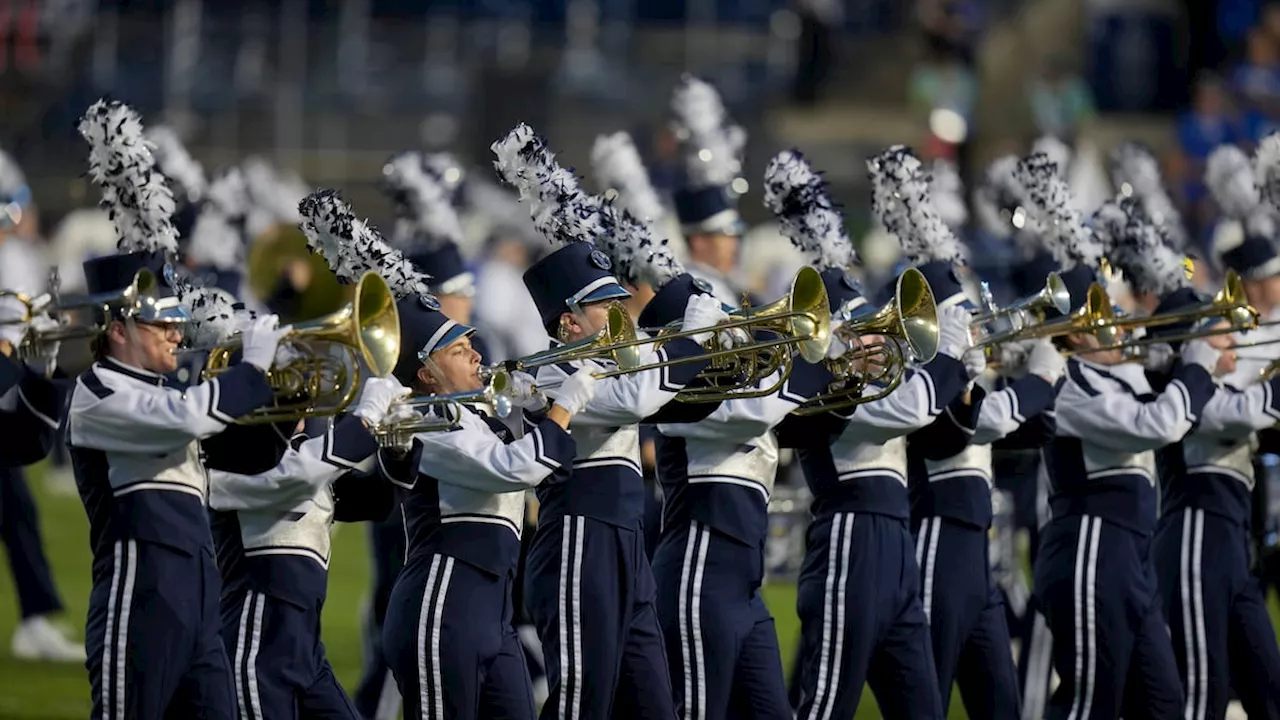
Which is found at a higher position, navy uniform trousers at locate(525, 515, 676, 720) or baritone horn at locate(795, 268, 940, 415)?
baritone horn at locate(795, 268, 940, 415)

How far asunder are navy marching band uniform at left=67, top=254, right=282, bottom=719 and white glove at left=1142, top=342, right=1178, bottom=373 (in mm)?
3559

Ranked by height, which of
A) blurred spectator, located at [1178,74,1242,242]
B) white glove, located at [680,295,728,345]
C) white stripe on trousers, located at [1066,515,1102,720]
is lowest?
white stripe on trousers, located at [1066,515,1102,720]

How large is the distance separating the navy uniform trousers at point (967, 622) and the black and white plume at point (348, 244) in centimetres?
203

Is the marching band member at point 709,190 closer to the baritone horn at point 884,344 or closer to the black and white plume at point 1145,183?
the baritone horn at point 884,344

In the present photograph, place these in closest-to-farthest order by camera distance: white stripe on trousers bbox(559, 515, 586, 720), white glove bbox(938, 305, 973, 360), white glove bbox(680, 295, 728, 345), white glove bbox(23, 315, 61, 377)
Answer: white stripe on trousers bbox(559, 515, 586, 720), white glove bbox(680, 295, 728, 345), white glove bbox(23, 315, 61, 377), white glove bbox(938, 305, 973, 360)

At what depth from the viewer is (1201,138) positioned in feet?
60.3

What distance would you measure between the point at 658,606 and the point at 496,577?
799 millimetres

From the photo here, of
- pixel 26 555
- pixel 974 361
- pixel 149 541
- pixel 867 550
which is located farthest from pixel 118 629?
pixel 26 555

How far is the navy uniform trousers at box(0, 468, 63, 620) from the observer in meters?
11.4

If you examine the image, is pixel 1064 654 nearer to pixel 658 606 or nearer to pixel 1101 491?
pixel 1101 491

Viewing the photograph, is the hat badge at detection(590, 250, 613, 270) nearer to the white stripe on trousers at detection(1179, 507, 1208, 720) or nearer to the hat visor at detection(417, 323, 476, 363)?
the hat visor at detection(417, 323, 476, 363)

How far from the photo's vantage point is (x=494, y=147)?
768 centimetres

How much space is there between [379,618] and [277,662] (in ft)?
8.55

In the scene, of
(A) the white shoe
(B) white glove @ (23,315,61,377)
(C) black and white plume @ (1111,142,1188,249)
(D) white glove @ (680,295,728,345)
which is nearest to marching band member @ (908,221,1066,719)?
(D) white glove @ (680,295,728,345)
